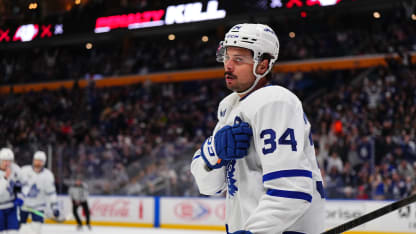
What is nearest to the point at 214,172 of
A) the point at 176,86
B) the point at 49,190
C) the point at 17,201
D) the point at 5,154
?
the point at 5,154

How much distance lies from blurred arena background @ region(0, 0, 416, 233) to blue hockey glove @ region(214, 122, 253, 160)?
28.6 ft

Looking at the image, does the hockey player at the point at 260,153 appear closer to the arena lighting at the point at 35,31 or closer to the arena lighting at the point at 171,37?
the arena lighting at the point at 35,31

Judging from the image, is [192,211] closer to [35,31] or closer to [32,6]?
[35,31]

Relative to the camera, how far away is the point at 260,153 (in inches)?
68.8

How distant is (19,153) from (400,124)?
8.28m

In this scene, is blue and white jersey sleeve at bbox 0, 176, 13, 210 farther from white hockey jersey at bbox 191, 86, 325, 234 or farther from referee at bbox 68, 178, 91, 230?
white hockey jersey at bbox 191, 86, 325, 234

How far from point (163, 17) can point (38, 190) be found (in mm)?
7816

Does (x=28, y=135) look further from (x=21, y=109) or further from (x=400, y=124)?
(x=400, y=124)

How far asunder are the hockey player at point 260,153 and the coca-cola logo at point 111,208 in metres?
11.9

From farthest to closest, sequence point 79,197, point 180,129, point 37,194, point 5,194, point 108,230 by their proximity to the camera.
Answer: point 180,129 → point 79,197 → point 108,230 → point 37,194 → point 5,194

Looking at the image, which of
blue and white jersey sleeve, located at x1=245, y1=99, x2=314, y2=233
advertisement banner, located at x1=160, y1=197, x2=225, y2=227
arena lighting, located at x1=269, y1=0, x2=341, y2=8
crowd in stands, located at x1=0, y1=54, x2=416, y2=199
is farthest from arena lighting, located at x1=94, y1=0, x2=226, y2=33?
blue and white jersey sleeve, located at x1=245, y1=99, x2=314, y2=233

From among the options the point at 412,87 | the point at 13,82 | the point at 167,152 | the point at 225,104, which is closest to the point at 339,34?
the point at 412,87

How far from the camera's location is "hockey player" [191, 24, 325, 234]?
1.68 metres

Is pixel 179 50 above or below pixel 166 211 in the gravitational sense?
above
